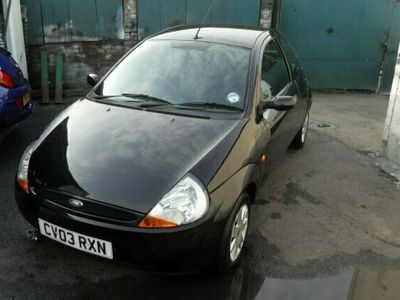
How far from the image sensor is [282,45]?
4824 millimetres

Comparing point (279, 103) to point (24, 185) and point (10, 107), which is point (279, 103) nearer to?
point (24, 185)

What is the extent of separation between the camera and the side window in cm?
384

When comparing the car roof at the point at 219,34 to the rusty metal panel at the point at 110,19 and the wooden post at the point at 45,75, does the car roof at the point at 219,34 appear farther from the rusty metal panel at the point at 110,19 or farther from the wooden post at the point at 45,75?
the rusty metal panel at the point at 110,19

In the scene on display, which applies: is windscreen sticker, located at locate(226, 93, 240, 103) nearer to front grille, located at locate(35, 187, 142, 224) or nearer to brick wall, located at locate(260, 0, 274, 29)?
front grille, located at locate(35, 187, 142, 224)

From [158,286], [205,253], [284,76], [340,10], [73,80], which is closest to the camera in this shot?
[205,253]

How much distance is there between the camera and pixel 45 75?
756cm

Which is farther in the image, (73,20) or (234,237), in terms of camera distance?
(73,20)

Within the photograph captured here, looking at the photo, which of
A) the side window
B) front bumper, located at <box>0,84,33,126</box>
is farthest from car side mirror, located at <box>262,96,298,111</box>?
front bumper, located at <box>0,84,33,126</box>

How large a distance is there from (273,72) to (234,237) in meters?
1.82

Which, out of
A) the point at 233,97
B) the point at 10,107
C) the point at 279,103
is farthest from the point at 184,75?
the point at 10,107

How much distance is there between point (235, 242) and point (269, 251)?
18.5 inches

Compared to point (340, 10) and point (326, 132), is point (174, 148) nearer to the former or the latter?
point (326, 132)

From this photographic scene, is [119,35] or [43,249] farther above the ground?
[119,35]

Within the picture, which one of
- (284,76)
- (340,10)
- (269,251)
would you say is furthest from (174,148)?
(340,10)
